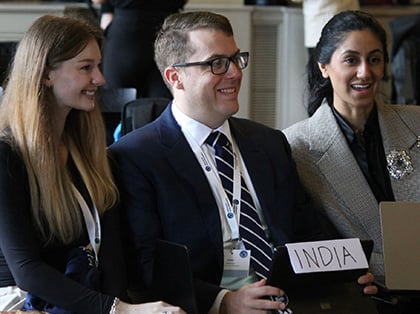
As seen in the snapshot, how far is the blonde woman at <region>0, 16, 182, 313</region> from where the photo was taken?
2.11 metres

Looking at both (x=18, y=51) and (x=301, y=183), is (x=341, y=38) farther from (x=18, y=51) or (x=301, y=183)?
(x=18, y=51)

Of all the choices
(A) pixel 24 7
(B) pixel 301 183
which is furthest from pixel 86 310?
(A) pixel 24 7

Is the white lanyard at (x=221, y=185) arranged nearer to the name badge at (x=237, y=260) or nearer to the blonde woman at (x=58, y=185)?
the name badge at (x=237, y=260)

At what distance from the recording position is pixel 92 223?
2254mm

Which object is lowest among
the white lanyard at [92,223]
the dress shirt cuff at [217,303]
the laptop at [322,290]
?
the dress shirt cuff at [217,303]

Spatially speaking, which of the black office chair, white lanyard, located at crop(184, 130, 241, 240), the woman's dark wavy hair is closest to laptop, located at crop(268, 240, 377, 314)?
white lanyard, located at crop(184, 130, 241, 240)

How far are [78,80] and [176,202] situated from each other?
1.36ft

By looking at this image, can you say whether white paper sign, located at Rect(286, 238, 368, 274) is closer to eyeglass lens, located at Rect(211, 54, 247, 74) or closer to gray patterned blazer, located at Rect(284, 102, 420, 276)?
gray patterned blazer, located at Rect(284, 102, 420, 276)

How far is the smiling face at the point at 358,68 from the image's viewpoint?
2.69 meters

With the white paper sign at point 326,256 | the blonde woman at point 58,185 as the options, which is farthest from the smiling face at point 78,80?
the white paper sign at point 326,256

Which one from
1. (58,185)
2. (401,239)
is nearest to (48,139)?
(58,185)

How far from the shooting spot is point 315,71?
9.43ft

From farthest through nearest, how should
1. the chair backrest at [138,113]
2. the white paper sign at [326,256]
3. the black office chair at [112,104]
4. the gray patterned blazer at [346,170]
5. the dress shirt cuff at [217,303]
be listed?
the black office chair at [112,104]
the chair backrest at [138,113]
the gray patterned blazer at [346,170]
the dress shirt cuff at [217,303]
the white paper sign at [326,256]

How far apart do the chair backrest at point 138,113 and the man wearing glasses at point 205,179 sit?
18.6 inches
